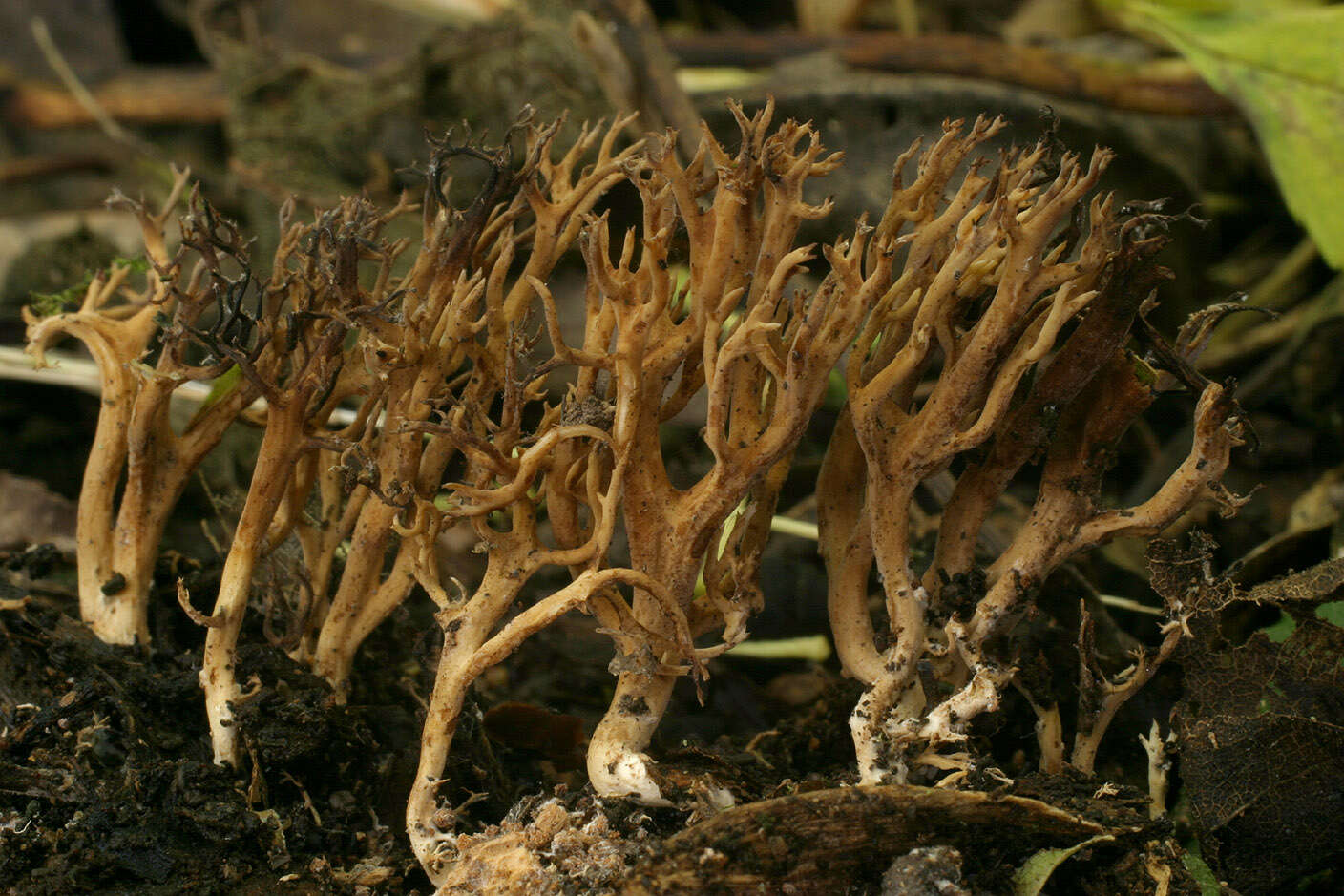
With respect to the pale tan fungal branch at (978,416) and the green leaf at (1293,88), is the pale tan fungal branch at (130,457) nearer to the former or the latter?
the pale tan fungal branch at (978,416)

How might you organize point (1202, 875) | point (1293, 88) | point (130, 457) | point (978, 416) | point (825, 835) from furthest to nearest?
point (1293, 88) → point (130, 457) → point (978, 416) → point (1202, 875) → point (825, 835)

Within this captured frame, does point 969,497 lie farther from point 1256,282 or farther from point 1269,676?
point 1256,282

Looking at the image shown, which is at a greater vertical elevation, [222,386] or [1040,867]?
[222,386]

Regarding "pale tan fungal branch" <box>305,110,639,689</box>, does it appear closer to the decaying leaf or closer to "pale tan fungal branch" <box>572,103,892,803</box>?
"pale tan fungal branch" <box>572,103,892,803</box>

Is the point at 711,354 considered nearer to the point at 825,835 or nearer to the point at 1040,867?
the point at 825,835

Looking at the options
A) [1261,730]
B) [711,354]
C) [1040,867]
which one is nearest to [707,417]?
[711,354]

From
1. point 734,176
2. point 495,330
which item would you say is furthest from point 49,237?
point 734,176

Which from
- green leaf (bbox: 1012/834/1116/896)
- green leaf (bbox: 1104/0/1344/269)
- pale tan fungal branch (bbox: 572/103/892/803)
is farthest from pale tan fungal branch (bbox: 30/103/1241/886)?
green leaf (bbox: 1104/0/1344/269)
